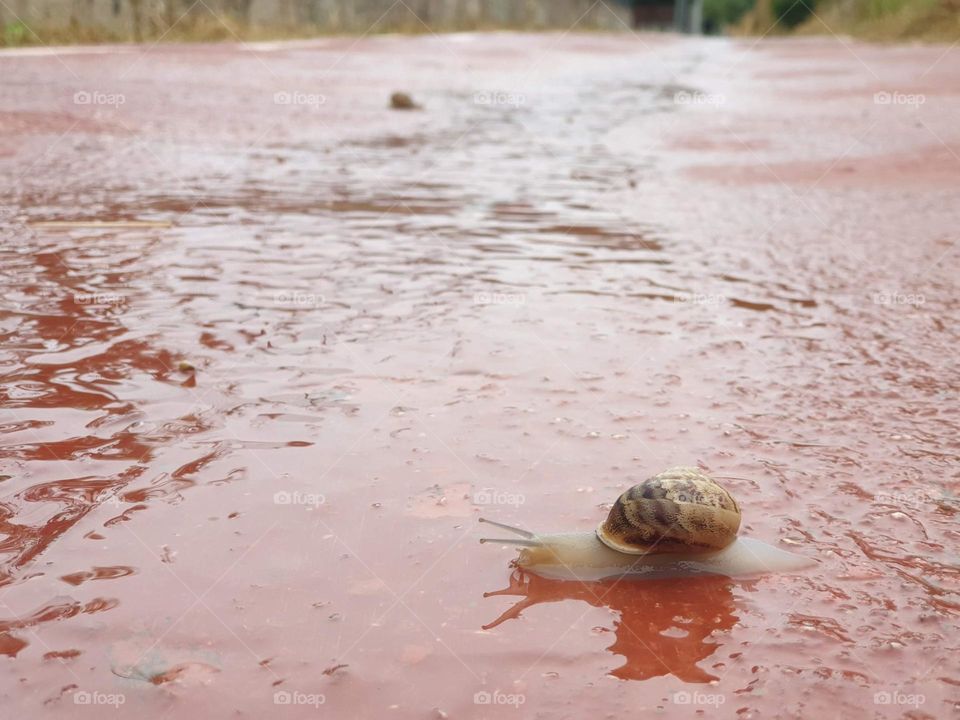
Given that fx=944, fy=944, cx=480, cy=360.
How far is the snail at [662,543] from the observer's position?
6.41 feet

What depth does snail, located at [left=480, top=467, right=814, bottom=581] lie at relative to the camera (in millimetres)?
1954

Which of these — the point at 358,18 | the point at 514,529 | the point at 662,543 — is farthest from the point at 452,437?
the point at 358,18

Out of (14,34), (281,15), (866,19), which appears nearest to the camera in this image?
(14,34)

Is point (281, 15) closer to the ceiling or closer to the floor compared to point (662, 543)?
closer to the ceiling

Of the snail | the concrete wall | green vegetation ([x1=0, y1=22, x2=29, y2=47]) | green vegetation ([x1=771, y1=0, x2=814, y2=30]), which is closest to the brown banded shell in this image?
the snail

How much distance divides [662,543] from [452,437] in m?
0.71

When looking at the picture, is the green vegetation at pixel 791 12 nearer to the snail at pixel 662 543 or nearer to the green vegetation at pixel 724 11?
the green vegetation at pixel 724 11

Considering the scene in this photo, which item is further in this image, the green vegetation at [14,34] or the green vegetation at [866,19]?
the green vegetation at [866,19]

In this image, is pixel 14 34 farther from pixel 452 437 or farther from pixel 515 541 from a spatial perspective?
pixel 515 541

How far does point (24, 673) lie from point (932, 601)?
1.67 m

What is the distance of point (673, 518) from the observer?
1.95 m

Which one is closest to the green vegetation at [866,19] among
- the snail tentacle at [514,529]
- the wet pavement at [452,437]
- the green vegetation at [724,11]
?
the wet pavement at [452,437]

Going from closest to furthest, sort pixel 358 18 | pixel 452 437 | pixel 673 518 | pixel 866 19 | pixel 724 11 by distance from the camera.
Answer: pixel 673 518 → pixel 452 437 → pixel 358 18 → pixel 866 19 → pixel 724 11

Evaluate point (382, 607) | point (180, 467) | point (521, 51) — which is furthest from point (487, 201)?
point (521, 51)
